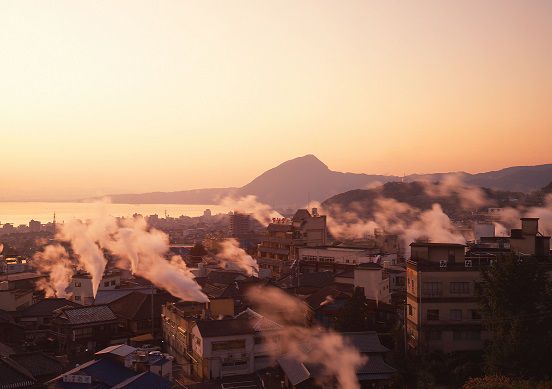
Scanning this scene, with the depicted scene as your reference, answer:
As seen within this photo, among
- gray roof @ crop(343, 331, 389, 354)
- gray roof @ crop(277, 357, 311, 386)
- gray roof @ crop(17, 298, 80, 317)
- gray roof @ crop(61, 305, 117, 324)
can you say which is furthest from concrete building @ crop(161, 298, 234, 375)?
gray roof @ crop(17, 298, 80, 317)

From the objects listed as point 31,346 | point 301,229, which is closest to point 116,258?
point 301,229

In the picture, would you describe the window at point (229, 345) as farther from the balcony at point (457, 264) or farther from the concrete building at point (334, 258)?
the concrete building at point (334, 258)

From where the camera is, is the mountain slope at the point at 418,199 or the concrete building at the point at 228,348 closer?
the concrete building at the point at 228,348

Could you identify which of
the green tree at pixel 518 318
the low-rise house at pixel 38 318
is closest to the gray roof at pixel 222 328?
the green tree at pixel 518 318

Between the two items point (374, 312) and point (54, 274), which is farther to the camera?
point (54, 274)

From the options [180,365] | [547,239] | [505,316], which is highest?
[547,239]

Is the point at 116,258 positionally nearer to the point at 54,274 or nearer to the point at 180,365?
the point at 54,274

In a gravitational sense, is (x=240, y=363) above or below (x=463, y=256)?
below
